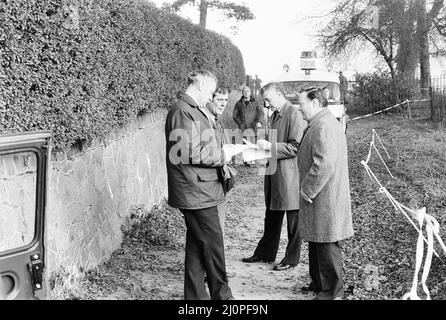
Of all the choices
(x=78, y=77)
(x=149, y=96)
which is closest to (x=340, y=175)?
(x=78, y=77)

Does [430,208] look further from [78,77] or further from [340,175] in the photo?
[78,77]

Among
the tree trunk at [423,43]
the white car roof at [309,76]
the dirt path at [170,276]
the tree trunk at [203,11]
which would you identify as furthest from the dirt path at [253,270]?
the tree trunk at [423,43]

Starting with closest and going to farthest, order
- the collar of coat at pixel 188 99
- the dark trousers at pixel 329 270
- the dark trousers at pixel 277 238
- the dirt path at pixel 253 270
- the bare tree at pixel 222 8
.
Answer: the collar of coat at pixel 188 99
the dark trousers at pixel 329 270
the dirt path at pixel 253 270
the dark trousers at pixel 277 238
the bare tree at pixel 222 8

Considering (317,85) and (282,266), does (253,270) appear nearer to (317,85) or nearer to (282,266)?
(282,266)

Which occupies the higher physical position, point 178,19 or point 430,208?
point 178,19

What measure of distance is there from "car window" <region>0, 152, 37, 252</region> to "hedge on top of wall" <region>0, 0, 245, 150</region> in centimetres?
28

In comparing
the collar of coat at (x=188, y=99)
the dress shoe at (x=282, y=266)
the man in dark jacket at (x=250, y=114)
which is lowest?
the dress shoe at (x=282, y=266)

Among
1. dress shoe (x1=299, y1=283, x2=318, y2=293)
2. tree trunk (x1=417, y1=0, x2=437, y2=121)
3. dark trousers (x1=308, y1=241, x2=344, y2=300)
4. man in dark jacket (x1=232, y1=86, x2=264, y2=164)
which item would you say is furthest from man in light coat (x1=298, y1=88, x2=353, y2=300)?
tree trunk (x1=417, y1=0, x2=437, y2=121)

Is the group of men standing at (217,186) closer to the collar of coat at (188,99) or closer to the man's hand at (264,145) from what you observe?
the collar of coat at (188,99)

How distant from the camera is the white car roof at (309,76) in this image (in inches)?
671

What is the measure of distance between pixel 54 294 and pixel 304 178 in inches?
99.2

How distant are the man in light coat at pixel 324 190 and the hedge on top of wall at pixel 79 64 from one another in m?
2.26

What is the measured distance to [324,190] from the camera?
186 inches

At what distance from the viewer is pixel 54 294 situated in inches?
189
